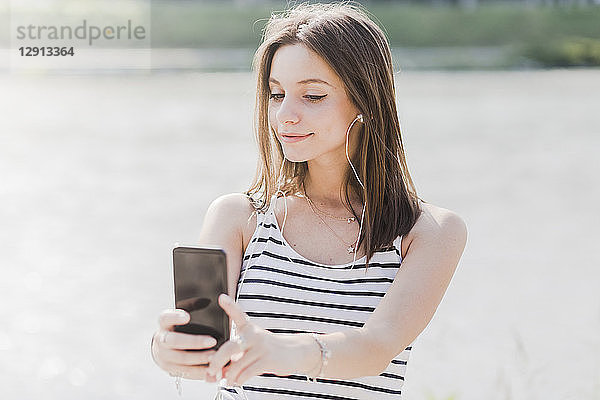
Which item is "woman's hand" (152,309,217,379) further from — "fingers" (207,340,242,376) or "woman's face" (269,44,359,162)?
"woman's face" (269,44,359,162)

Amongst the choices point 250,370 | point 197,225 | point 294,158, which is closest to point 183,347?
point 250,370

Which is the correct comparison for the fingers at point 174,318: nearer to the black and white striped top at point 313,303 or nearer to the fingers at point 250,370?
the fingers at point 250,370

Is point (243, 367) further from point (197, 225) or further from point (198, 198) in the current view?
point (198, 198)

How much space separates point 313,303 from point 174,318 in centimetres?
41

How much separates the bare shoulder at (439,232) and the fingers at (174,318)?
0.56 meters

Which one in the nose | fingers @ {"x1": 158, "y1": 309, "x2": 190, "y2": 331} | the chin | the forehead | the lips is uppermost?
the forehead

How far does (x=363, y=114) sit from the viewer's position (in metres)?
1.92

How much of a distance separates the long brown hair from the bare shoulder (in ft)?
0.07

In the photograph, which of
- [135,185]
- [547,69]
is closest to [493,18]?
[547,69]

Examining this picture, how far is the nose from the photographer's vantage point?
183 centimetres

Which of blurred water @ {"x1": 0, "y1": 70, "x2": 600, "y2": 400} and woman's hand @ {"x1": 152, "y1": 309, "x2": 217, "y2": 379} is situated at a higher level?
woman's hand @ {"x1": 152, "y1": 309, "x2": 217, "y2": 379}

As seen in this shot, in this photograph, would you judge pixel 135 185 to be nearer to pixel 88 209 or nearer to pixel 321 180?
pixel 88 209

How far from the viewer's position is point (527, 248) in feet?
22.8

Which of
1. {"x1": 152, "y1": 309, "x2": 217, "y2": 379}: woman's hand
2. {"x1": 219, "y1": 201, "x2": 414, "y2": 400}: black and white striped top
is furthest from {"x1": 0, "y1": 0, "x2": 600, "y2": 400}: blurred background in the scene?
{"x1": 152, "y1": 309, "x2": 217, "y2": 379}: woman's hand
